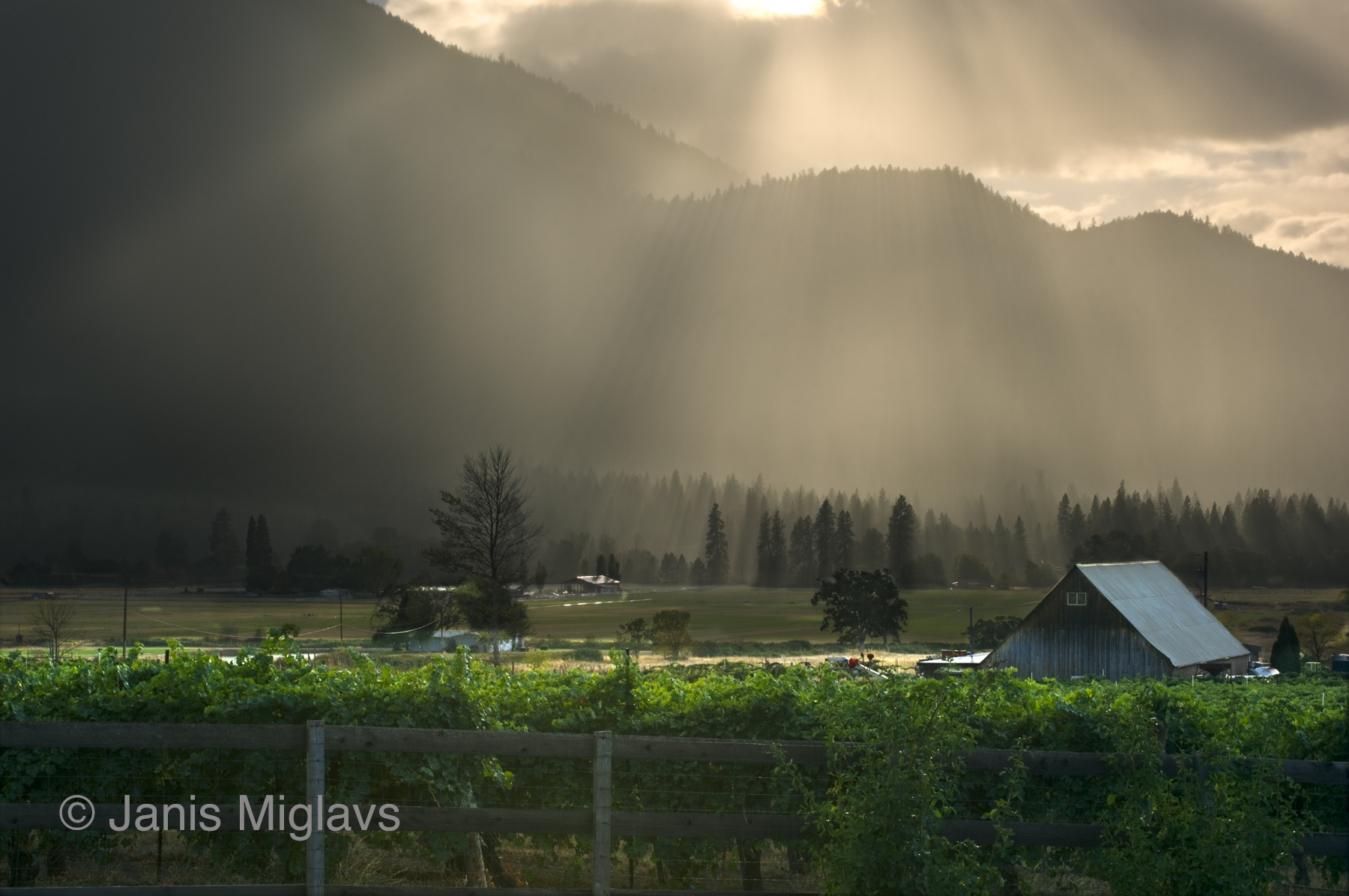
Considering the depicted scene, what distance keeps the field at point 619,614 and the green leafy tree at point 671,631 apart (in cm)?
1048

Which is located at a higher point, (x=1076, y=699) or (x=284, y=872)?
(x=1076, y=699)

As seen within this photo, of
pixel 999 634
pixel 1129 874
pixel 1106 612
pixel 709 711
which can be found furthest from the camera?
pixel 999 634

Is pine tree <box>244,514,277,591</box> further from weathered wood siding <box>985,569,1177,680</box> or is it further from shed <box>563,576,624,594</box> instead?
weathered wood siding <box>985,569,1177,680</box>

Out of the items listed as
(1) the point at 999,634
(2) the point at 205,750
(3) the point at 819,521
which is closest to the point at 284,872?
(2) the point at 205,750

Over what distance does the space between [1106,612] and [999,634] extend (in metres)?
54.2

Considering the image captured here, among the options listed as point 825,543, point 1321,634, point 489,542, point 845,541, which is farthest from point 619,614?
point 1321,634

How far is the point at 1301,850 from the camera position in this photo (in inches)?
281

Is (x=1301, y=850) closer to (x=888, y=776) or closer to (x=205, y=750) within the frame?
(x=888, y=776)

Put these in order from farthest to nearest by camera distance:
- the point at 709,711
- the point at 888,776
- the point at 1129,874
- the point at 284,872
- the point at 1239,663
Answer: the point at 1239,663 → the point at 709,711 → the point at 284,872 → the point at 1129,874 → the point at 888,776

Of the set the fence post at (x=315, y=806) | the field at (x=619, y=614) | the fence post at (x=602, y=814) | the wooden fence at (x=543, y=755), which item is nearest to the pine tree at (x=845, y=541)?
the field at (x=619, y=614)

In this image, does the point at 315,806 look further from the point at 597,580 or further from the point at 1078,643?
the point at 597,580

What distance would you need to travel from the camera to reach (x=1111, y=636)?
50.2 meters

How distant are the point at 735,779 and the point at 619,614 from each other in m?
142

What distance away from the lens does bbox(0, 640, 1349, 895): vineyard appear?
6609mm
